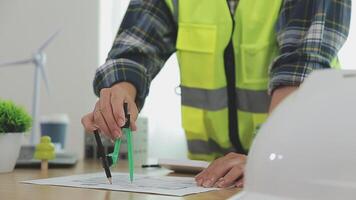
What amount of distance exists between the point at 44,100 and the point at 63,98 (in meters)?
0.10

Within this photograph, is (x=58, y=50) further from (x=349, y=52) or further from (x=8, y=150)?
(x=8, y=150)

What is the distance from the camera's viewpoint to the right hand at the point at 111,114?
921mm

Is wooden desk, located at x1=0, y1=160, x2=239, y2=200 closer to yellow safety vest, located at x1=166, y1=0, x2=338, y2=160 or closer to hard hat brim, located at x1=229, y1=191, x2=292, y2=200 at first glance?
hard hat brim, located at x1=229, y1=191, x2=292, y2=200

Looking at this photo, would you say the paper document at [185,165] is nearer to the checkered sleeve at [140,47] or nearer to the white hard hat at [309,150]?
the checkered sleeve at [140,47]

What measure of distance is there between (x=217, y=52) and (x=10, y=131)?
499 mm

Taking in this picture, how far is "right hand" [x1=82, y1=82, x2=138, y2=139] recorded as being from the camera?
3.02ft

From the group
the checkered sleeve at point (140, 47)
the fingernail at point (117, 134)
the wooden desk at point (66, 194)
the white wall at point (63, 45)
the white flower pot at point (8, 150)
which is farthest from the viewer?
the white wall at point (63, 45)

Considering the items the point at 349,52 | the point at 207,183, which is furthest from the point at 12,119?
the point at 349,52

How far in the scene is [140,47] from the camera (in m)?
1.22

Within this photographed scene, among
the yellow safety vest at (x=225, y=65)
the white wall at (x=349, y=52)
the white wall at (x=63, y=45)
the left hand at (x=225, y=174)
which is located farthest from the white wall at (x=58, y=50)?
the left hand at (x=225, y=174)

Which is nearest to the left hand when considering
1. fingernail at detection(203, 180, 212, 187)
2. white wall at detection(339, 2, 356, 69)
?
fingernail at detection(203, 180, 212, 187)

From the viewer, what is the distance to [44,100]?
8.14 feet

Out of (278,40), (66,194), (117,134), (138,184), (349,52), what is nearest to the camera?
(66,194)

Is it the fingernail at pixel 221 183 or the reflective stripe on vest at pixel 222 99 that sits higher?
the reflective stripe on vest at pixel 222 99
